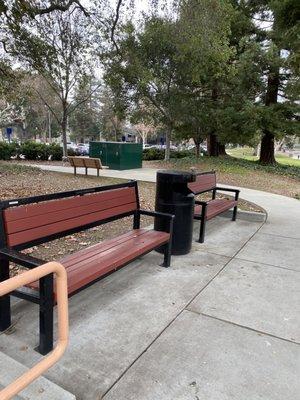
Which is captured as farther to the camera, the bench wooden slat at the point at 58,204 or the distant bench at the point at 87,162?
the distant bench at the point at 87,162

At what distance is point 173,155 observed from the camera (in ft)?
87.0

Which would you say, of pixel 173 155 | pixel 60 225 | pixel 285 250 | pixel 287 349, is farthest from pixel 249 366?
pixel 173 155

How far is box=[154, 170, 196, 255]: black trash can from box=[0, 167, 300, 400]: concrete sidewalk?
0.28m

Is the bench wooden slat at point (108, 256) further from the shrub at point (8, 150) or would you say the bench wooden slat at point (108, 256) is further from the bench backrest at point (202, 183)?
the shrub at point (8, 150)

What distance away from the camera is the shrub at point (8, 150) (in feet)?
64.5

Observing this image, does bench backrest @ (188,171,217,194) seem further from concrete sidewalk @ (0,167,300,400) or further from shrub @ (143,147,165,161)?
shrub @ (143,147,165,161)

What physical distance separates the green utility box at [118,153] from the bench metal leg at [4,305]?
1343cm

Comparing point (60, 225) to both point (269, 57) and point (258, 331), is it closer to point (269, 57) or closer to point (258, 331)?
point (258, 331)

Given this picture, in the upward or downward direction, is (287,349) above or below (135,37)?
below

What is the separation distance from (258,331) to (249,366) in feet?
1.75

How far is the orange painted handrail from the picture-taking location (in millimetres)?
1622

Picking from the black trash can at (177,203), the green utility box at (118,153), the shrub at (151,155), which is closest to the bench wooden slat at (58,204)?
the black trash can at (177,203)

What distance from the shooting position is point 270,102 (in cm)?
1909

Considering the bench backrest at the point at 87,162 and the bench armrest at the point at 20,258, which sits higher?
the bench armrest at the point at 20,258
